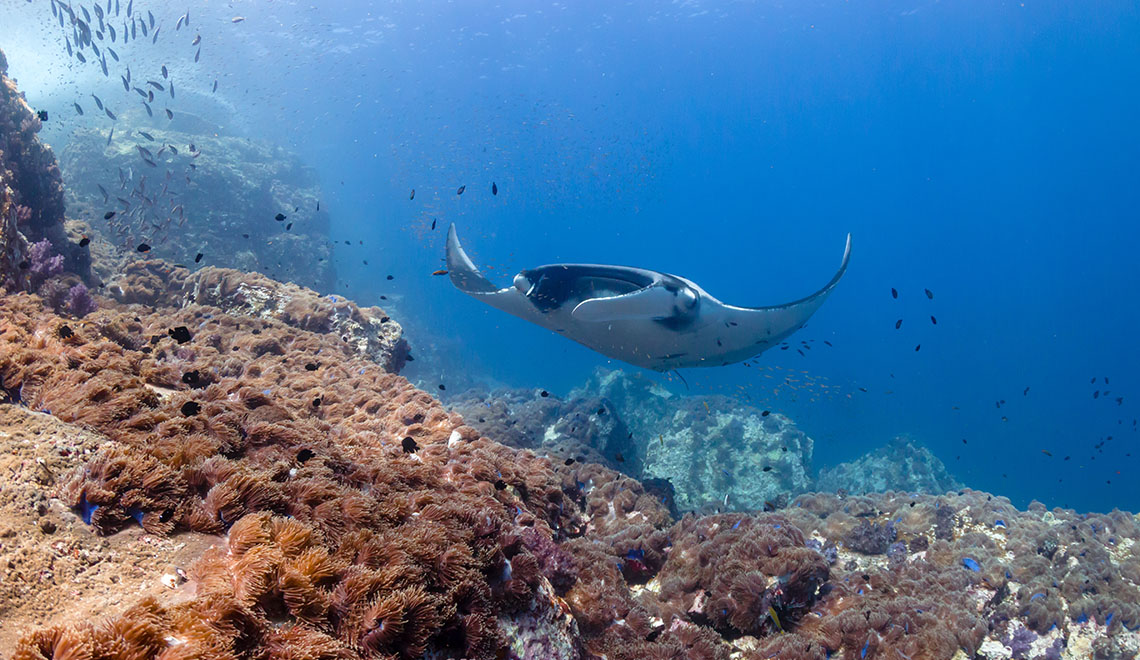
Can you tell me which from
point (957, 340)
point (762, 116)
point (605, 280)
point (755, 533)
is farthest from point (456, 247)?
point (957, 340)

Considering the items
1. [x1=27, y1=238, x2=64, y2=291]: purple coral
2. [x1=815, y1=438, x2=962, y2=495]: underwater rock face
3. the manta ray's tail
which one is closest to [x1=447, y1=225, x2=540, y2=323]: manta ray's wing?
the manta ray's tail

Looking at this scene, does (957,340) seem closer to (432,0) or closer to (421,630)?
(432,0)

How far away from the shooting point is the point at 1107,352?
82.2 meters

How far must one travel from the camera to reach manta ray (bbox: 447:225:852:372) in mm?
6680

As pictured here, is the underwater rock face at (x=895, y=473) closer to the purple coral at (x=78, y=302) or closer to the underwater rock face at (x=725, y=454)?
the underwater rock face at (x=725, y=454)

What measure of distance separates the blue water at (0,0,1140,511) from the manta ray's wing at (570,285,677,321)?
5.77m

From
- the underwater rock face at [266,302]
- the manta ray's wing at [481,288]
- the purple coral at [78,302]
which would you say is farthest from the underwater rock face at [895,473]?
the purple coral at [78,302]

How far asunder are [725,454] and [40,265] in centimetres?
1534

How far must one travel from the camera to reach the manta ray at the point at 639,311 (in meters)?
6.68

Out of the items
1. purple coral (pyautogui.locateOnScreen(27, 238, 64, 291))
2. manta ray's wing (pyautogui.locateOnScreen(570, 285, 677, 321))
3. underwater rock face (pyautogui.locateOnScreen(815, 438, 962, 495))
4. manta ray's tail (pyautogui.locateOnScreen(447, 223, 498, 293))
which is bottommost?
purple coral (pyautogui.locateOnScreen(27, 238, 64, 291))

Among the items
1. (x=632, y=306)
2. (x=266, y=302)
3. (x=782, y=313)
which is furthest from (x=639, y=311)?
(x=266, y=302)

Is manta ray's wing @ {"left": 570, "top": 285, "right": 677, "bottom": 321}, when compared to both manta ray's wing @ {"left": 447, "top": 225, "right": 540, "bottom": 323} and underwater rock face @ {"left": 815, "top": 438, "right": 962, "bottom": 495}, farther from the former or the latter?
underwater rock face @ {"left": 815, "top": 438, "right": 962, "bottom": 495}

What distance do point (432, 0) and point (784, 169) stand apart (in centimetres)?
8209

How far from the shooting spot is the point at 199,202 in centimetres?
2184
